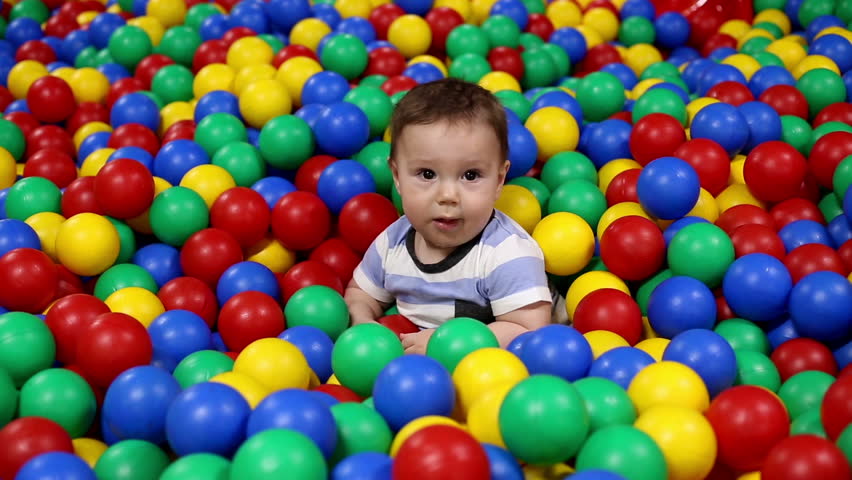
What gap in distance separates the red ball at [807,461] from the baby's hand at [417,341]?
2.61 ft

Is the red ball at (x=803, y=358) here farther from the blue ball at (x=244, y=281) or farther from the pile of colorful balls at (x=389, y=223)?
the blue ball at (x=244, y=281)

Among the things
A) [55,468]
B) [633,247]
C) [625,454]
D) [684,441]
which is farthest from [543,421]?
[633,247]

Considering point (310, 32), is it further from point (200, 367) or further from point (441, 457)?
point (441, 457)

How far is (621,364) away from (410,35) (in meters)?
1.70

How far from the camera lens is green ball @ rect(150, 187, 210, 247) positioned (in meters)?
2.09

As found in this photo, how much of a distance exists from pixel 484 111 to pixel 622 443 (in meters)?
0.81

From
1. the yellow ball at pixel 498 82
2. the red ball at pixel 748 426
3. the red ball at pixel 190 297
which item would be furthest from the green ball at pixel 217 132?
the red ball at pixel 748 426

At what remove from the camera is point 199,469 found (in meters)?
1.21

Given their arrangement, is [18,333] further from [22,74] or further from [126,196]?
[22,74]

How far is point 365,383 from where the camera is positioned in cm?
156

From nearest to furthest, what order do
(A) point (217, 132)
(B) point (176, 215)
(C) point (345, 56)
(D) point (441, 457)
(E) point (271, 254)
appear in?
1. (D) point (441, 457)
2. (B) point (176, 215)
3. (E) point (271, 254)
4. (A) point (217, 132)
5. (C) point (345, 56)

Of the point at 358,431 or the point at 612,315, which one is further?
the point at 612,315

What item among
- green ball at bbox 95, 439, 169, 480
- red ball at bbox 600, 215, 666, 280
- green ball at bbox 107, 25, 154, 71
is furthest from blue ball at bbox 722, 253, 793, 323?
green ball at bbox 107, 25, 154, 71

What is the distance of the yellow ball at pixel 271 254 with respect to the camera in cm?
219
